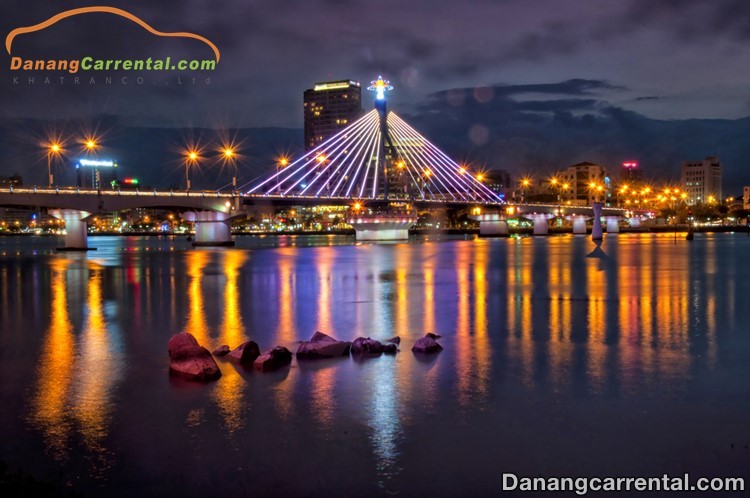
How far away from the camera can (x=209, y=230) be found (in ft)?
289

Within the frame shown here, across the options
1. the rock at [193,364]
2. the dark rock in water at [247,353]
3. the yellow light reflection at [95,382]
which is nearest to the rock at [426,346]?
the dark rock in water at [247,353]

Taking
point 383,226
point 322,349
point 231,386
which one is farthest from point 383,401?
point 383,226

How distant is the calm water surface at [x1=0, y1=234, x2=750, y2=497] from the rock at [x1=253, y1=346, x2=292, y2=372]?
35 cm

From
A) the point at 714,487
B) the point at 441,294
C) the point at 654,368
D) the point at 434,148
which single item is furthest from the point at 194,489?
the point at 434,148

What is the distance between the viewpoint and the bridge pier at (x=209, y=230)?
87188 mm

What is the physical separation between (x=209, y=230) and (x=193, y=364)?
258 ft

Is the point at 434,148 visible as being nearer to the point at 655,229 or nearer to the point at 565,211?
the point at 565,211

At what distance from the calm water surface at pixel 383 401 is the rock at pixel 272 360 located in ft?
1.13

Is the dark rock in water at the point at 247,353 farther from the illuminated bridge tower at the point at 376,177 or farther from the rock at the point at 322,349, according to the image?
the illuminated bridge tower at the point at 376,177

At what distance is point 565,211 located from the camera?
132250 mm

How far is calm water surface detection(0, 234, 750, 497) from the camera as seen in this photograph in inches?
289

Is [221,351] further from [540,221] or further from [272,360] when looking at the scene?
[540,221]

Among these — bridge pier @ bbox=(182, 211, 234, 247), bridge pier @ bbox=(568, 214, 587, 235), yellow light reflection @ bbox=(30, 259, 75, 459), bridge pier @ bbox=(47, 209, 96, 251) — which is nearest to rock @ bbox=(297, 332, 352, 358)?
yellow light reflection @ bbox=(30, 259, 75, 459)

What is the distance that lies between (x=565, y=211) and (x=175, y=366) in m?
127
